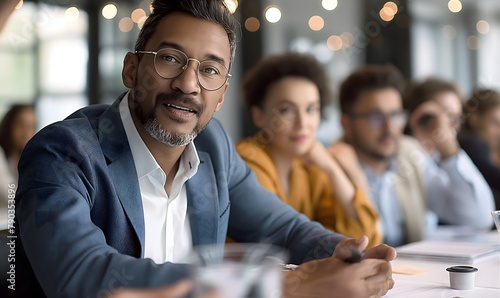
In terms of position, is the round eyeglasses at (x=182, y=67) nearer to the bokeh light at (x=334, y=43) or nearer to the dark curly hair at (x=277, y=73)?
the dark curly hair at (x=277, y=73)

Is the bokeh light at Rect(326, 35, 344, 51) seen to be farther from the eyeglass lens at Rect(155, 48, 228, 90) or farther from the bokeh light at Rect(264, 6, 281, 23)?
the eyeglass lens at Rect(155, 48, 228, 90)

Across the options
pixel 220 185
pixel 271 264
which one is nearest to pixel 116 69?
pixel 220 185

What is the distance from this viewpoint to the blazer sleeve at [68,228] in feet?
3.08

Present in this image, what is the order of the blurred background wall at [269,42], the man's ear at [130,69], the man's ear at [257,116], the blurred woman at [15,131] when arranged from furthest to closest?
the blurred background wall at [269,42]
the blurred woman at [15,131]
the man's ear at [257,116]
the man's ear at [130,69]

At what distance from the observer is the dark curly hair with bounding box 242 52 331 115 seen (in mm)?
2395

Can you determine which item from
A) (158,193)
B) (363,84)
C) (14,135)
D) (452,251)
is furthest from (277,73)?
(14,135)

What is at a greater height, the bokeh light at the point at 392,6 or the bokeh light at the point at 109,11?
the bokeh light at the point at 392,6

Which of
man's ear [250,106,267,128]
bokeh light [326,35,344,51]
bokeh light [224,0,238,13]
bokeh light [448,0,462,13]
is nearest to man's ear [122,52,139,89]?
bokeh light [224,0,238,13]

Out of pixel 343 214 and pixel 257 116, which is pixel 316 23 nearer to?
pixel 257 116

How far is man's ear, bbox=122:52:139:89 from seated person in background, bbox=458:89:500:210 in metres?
2.42

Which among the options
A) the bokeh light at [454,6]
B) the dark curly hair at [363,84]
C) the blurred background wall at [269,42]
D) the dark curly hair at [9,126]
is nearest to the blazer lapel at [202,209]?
the dark curly hair at [363,84]

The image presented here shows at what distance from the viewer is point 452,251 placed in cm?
167

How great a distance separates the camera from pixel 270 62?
2453 mm

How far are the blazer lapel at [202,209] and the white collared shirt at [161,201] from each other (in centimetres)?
2
